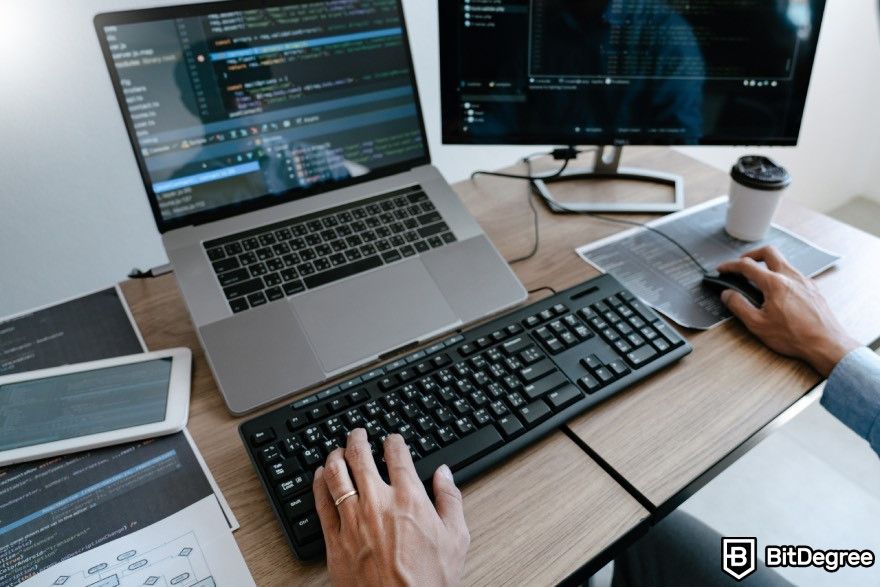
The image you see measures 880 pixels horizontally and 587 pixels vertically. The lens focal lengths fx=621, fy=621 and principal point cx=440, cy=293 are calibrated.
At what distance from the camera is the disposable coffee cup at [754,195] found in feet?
3.07

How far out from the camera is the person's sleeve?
0.74 m

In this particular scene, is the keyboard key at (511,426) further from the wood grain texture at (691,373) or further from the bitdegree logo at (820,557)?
the bitdegree logo at (820,557)

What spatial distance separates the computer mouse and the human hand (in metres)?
0.51

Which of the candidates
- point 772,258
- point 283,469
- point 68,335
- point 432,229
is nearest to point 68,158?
point 68,335

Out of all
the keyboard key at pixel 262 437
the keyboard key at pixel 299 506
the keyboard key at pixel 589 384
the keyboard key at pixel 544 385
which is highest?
the keyboard key at pixel 262 437

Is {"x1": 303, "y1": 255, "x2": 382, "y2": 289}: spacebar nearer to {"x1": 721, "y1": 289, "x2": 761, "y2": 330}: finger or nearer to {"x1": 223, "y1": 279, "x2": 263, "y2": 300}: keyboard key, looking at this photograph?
{"x1": 223, "y1": 279, "x2": 263, "y2": 300}: keyboard key

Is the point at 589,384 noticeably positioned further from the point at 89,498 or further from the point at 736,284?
the point at 89,498

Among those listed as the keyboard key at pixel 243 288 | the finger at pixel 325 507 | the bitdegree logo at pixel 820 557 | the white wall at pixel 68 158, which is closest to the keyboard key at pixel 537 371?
the finger at pixel 325 507

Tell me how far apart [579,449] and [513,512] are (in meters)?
0.11

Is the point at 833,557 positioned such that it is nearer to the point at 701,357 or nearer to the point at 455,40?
the point at 701,357

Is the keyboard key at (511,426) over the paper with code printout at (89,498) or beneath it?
beneath

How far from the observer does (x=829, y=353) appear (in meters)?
0.77

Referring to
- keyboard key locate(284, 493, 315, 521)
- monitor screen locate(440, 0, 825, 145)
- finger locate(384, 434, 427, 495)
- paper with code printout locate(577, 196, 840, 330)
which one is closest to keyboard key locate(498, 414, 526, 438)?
finger locate(384, 434, 427, 495)

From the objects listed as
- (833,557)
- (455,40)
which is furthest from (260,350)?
(833,557)
